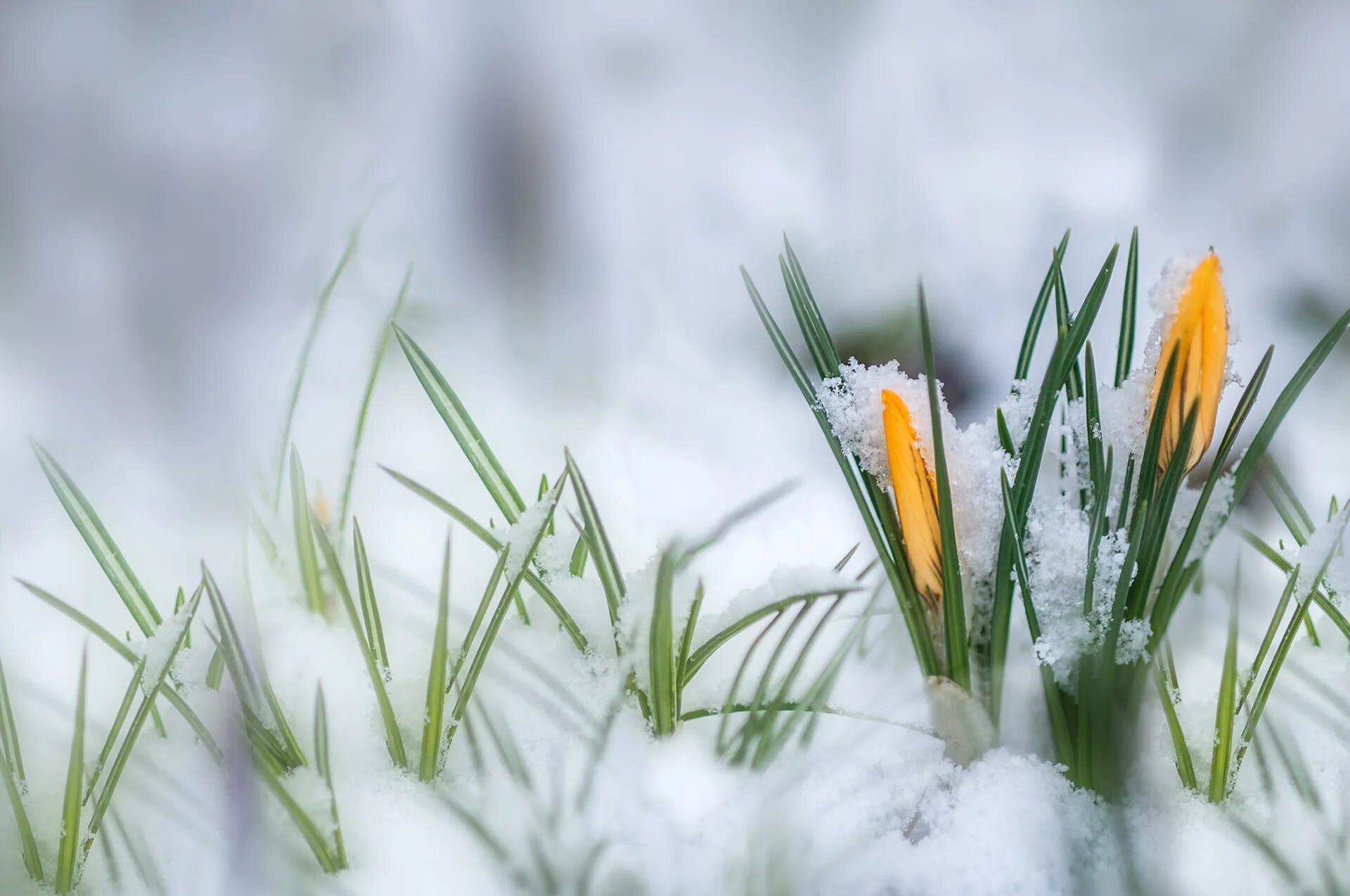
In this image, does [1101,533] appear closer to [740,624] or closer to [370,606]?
[740,624]

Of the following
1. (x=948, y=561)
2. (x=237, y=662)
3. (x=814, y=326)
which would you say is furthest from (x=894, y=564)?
(x=237, y=662)

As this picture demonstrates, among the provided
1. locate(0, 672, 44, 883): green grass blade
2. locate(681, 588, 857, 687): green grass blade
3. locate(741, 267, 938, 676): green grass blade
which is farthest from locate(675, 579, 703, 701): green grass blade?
locate(0, 672, 44, 883): green grass blade

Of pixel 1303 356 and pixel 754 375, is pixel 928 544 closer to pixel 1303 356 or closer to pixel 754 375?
pixel 754 375

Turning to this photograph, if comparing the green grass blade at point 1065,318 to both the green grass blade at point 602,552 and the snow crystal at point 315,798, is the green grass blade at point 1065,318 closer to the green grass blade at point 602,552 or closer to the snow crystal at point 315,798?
the green grass blade at point 602,552

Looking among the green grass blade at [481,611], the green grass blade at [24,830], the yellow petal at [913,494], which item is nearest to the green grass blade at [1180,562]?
the yellow petal at [913,494]

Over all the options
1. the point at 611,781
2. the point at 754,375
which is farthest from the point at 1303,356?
the point at 611,781
